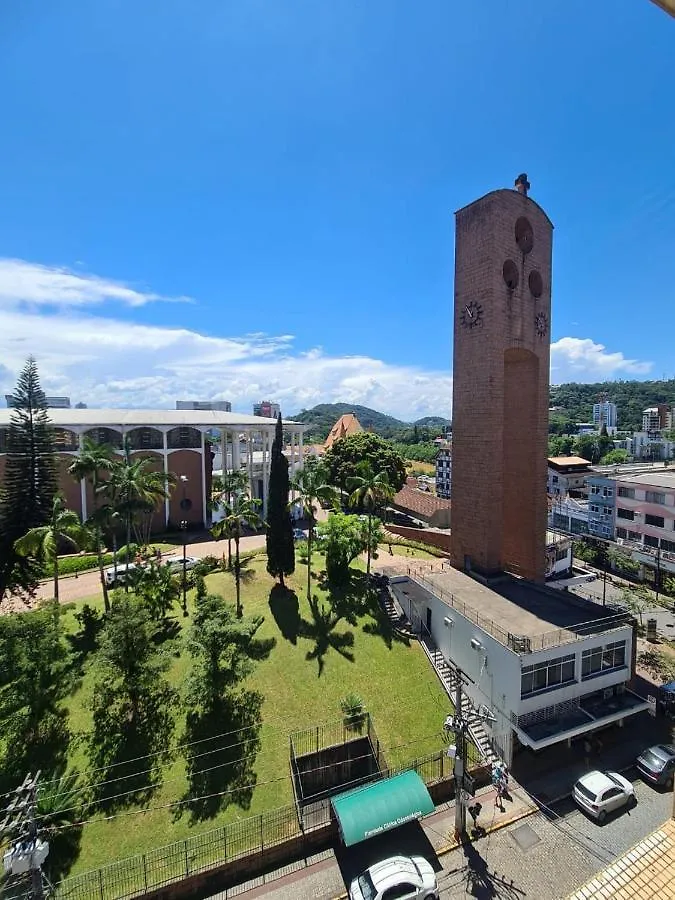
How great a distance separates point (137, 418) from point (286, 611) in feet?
79.5

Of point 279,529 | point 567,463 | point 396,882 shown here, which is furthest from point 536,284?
point 567,463

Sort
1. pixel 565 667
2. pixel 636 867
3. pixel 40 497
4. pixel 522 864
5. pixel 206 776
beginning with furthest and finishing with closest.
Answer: pixel 40 497, pixel 565 667, pixel 206 776, pixel 522 864, pixel 636 867

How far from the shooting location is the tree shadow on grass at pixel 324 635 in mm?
18797

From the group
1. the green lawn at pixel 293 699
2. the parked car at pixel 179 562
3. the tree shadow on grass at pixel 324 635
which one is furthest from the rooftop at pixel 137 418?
the tree shadow on grass at pixel 324 635

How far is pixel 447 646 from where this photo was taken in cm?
1945

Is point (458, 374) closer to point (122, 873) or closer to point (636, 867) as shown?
point (636, 867)

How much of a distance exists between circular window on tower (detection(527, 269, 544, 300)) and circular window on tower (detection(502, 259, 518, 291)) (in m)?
1.38

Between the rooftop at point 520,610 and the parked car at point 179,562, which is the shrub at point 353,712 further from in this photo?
the parked car at point 179,562

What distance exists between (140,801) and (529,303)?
2738 cm

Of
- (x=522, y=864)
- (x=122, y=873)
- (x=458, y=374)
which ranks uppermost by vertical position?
(x=458, y=374)

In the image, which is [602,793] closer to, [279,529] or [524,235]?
[279,529]

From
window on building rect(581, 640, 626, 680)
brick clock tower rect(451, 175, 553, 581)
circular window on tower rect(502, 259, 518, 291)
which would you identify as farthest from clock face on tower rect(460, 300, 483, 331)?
window on building rect(581, 640, 626, 680)

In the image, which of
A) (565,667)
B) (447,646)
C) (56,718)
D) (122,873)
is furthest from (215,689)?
(565,667)

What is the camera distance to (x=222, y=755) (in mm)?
14422
